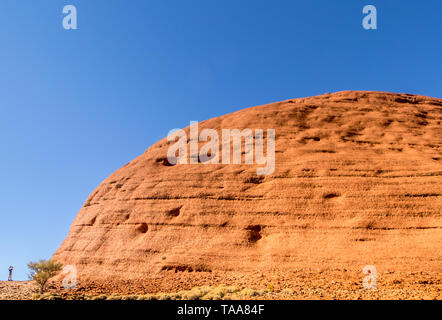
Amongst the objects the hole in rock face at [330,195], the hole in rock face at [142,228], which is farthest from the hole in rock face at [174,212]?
the hole in rock face at [330,195]

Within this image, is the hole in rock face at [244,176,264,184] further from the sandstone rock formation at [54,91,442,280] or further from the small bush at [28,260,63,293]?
the small bush at [28,260,63,293]

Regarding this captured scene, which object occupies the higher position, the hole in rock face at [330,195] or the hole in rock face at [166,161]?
the hole in rock face at [166,161]

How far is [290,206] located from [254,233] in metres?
1.89

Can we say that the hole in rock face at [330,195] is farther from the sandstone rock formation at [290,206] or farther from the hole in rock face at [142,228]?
the hole in rock face at [142,228]

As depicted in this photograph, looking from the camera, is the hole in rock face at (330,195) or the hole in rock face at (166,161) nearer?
the hole in rock face at (330,195)

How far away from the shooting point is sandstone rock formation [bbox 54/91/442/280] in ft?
41.4

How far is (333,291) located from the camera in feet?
31.1

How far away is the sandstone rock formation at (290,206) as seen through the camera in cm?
1261

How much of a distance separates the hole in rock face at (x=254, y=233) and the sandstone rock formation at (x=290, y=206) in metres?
0.05

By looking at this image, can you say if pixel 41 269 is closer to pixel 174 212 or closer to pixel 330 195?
pixel 174 212

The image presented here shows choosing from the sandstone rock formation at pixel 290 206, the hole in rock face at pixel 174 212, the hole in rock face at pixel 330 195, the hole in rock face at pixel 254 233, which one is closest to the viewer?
the sandstone rock formation at pixel 290 206

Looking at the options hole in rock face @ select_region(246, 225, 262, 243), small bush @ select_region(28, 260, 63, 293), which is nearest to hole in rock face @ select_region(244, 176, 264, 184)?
hole in rock face @ select_region(246, 225, 262, 243)

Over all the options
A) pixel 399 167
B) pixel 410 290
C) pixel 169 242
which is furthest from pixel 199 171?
pixel 410 290
